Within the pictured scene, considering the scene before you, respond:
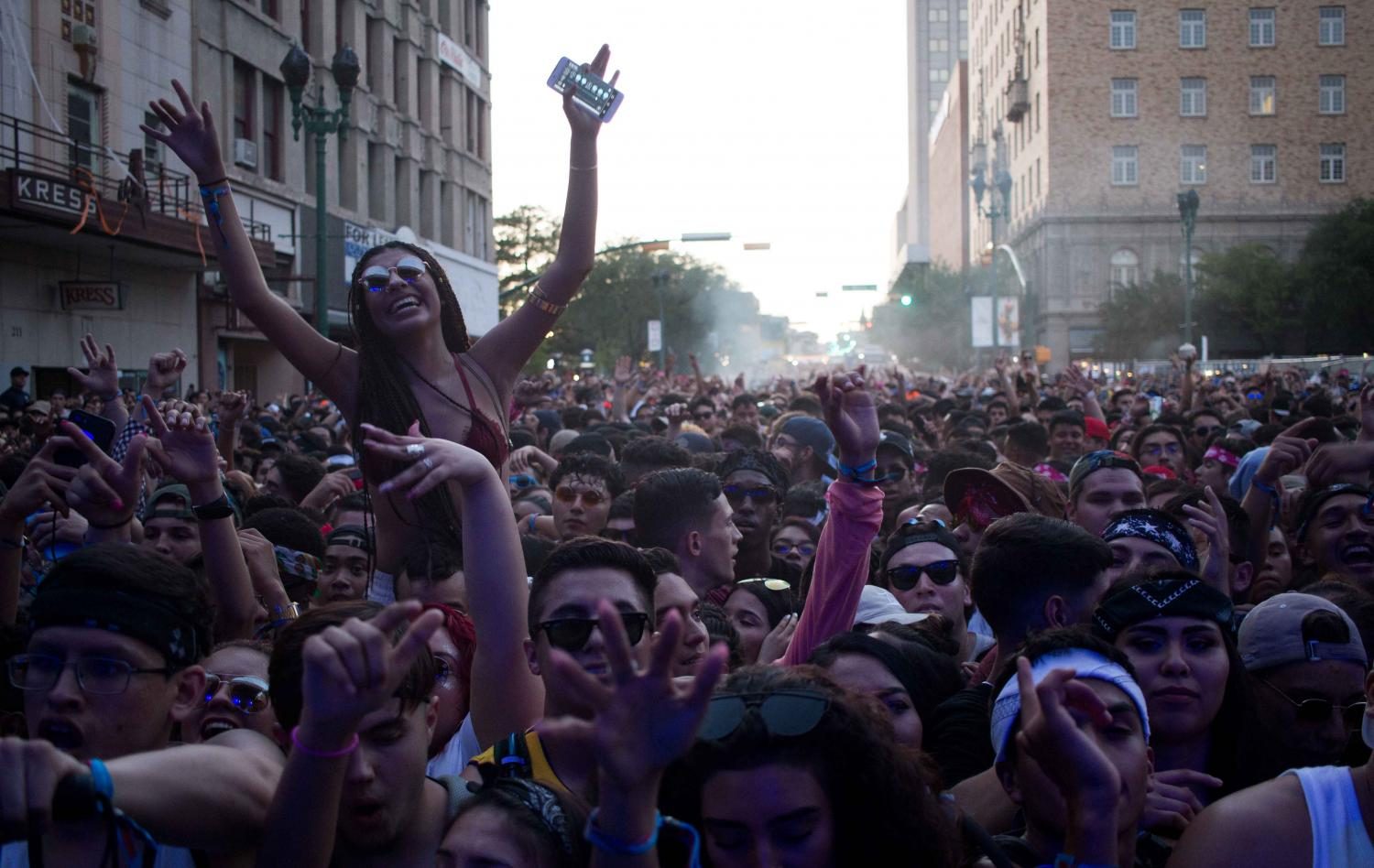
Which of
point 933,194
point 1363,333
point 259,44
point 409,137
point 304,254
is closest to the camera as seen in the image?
point 259,44

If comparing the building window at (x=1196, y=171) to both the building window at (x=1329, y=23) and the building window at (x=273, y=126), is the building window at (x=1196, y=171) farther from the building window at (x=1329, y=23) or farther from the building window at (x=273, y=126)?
the building window at (x=273, y=126)

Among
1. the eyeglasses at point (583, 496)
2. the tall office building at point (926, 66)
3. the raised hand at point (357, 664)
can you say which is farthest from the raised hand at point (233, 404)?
the tall office building at point (926, 66)

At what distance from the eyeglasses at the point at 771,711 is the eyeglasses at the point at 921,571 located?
2489 millimetres

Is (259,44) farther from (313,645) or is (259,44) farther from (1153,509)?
(313,645)

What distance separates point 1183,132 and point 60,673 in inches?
2755

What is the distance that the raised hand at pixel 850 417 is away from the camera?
395cm

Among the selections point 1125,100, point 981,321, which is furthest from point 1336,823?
point 1125,100

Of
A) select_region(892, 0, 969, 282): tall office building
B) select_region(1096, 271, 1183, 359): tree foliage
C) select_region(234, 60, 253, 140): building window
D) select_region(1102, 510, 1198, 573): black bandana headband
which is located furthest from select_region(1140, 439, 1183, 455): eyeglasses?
select_region(892, 0, 969, 282): tall office building

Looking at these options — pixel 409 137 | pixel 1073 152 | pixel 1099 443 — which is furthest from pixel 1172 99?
pixel 1099 443

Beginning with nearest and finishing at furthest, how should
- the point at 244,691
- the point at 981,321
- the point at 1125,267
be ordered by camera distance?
1. the point at 244,691
2. the point at 981,321
3. the point at 1125,267

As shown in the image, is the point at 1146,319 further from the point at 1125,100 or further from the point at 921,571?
the point at 921,571

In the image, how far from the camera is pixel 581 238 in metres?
4.19

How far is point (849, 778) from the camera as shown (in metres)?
2.63

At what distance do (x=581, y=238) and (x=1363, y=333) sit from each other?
57324 mm
